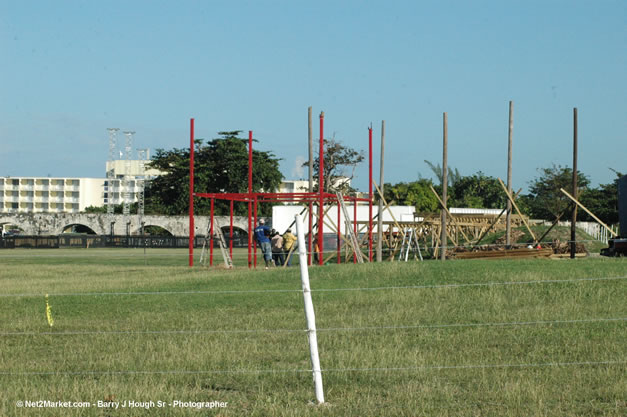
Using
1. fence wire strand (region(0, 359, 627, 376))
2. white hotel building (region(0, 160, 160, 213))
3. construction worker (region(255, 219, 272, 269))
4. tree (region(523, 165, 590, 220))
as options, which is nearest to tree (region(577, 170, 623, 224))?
tree (region(523, 165, 590, 220))

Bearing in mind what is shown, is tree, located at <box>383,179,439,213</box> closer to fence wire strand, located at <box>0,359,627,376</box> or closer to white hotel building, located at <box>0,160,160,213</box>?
fence wire strand, located at <box>0,359,627,376</box>

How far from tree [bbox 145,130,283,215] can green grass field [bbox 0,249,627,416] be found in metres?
66.0

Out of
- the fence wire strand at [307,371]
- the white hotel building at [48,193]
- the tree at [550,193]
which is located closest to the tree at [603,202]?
the tree at [550,193]

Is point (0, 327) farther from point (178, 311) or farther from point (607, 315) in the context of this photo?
point (607, 315)

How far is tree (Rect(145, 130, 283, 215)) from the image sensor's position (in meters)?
82.5

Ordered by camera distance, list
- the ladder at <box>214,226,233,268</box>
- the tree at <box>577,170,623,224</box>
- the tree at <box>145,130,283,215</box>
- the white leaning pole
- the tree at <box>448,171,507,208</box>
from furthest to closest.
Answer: the tree at <box>145,130,283,215</box>
the tree at <box>448,171,507,208</box>
the tree at <box>577,170,623,224</box>
the ladder at <box>214,226,233,268</box>
the white leaning pole

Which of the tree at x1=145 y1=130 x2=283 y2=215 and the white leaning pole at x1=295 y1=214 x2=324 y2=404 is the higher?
the tree at x1=145 y1=130 x2=283 y2=215

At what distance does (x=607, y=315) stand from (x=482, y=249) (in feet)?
54.1

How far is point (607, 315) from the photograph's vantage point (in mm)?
11508

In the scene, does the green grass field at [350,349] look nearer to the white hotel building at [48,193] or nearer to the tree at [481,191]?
the tree at [481,191]

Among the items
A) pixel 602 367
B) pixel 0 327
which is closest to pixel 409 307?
pixel 602 367

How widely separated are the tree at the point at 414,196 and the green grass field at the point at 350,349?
52.8m

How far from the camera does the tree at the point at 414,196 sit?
6981 centimetres

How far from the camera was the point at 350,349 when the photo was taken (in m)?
9.41
